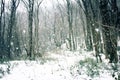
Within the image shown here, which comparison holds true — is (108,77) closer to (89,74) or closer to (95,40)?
(89,74)

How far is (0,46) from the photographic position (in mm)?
29047

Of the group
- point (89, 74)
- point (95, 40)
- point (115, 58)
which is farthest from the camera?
point (95, 40)

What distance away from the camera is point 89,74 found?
8977 mm

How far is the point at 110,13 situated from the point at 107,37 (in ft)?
4.10

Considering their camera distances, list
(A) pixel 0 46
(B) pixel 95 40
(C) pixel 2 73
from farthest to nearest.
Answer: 1. (A) pixel 0 46
2. (B) pixel 95 40
3. (C) pixel 2 73

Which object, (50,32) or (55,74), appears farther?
(50,32)

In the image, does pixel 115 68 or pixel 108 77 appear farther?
pixel 115 68

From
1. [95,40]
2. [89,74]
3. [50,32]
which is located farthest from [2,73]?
[50,32]

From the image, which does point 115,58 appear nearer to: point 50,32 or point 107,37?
point 107,37

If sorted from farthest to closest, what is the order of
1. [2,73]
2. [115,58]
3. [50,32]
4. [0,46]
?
[50,32] → [0,46] → [115,58] → [2,73]

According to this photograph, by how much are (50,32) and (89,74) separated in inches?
2693

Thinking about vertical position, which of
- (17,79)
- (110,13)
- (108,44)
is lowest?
(17,79)

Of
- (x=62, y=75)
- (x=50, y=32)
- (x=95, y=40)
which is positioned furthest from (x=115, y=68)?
(x=50, y=32)

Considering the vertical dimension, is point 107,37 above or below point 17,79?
above
